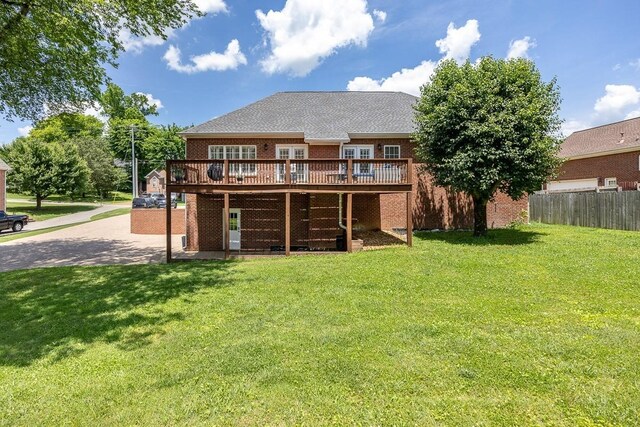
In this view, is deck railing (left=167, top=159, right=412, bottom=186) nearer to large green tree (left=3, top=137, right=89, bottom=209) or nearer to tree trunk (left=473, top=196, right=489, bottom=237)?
tree trunk (left=473, top=196, right=489, bottom=237)

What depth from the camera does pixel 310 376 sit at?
147 inches

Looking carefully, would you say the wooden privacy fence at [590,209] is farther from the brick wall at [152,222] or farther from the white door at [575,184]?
the brick wall at [152,222]

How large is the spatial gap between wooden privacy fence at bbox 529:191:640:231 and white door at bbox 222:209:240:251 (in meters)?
17.3

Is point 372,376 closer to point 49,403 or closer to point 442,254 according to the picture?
point 49,403

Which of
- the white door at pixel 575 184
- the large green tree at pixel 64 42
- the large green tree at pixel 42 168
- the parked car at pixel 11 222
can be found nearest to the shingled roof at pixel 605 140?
the white door at pixel 575 184

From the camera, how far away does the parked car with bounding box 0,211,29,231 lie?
68.9 ft

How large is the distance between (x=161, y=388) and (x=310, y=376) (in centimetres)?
169

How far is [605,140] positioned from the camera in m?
24.0

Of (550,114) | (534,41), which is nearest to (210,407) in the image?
(550,114)

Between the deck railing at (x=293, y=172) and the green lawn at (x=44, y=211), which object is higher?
the deck railing at (x=293, y=172)

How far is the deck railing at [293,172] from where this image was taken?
1187cm

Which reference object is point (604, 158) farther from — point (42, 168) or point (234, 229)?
point (42, 168)

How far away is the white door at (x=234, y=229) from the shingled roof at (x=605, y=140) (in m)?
22.8

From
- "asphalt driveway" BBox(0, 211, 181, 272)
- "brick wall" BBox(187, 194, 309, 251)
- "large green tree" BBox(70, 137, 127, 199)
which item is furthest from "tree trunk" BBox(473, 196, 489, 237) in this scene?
"large green tree" BBox(70, 137, 127, 199)
